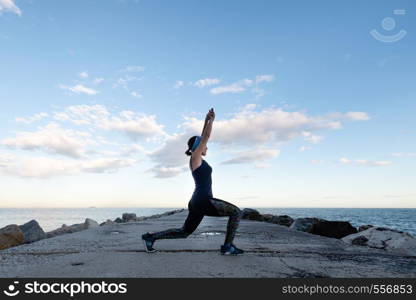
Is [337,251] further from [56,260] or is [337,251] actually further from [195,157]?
[56,260]

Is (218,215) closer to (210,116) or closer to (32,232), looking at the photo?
(210,116)

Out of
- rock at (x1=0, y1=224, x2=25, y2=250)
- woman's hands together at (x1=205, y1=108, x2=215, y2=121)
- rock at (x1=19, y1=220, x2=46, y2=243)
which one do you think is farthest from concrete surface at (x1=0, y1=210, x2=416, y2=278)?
rock at (x1=19, y1=220, x2=46, y2=243)

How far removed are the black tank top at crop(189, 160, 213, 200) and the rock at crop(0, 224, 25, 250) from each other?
609 centimetres

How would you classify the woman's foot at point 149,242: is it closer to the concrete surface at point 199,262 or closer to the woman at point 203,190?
the concrete surface at point 199,262

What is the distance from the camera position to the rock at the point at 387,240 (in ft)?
17.8

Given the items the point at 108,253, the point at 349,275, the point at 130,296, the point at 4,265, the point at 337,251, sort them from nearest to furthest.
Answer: the point at 130,296
the point at 349,275
the point at 4,265
the point at 108,253
the point at 337,251

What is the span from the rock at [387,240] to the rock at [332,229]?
4096mm

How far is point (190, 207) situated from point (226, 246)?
2.42 feet

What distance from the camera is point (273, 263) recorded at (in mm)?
4074

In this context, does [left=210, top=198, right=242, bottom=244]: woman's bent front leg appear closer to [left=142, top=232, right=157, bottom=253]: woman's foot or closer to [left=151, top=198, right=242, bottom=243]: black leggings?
[left=151, top=198, right=242, bottom=243]: black leggings

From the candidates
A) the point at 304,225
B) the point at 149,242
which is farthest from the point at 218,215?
the point at 304,225

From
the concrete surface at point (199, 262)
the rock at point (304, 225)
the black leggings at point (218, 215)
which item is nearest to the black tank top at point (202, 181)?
the black leggings at point (218, 215)

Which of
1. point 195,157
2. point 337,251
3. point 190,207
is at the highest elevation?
point 195,157

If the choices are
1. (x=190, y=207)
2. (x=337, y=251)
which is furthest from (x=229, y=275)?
(x=337, y=251)
